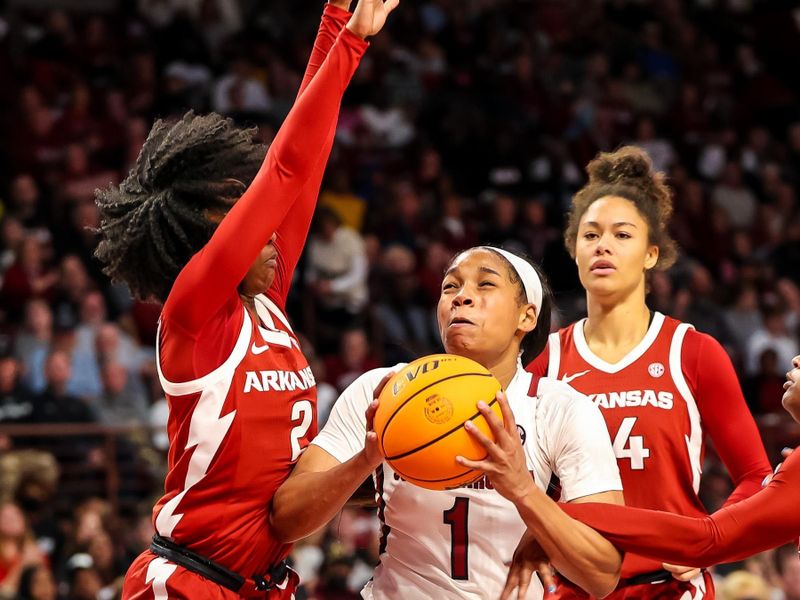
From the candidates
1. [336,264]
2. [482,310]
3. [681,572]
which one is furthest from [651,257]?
[336,264]

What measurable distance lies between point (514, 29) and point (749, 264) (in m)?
4.35

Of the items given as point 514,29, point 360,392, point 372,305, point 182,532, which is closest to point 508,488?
point 360,392

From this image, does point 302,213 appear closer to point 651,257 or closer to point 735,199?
point 651,257

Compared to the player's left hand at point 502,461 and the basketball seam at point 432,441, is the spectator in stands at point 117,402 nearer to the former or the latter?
the basketball seam at point 432,441

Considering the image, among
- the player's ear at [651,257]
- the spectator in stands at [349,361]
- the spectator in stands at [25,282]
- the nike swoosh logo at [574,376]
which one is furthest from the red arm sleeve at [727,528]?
the spectator in stands at [25,282]

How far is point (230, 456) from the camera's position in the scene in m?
3.55

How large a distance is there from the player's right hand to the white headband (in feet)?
2.04

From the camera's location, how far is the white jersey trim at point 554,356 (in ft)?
15.0

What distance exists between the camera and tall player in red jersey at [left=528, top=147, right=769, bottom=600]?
14.2ft

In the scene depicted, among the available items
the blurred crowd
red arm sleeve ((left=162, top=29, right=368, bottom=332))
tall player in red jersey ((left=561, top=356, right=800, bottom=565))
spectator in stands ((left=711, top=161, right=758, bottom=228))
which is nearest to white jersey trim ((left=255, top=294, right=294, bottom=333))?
red arm sleeve ((left=162, top=29, right=368, bottom=332))

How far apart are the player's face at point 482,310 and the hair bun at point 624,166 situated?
3.98ft

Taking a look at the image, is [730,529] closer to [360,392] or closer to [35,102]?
[360,392]

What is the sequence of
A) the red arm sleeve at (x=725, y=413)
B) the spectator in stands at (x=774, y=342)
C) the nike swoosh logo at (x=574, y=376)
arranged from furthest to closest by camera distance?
1. the spectator in stands at (x=774, y=342)
2. the nike swoosh logo at (x=574, y=376)
3. the red arm sleeve at (x=725, y=413)

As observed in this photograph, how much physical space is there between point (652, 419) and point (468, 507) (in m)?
1.10
